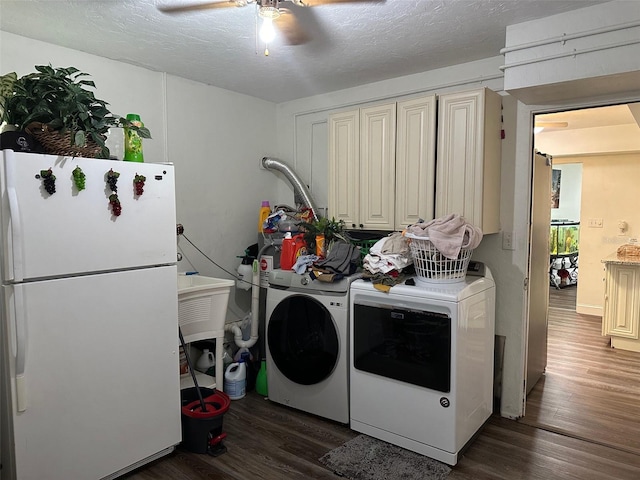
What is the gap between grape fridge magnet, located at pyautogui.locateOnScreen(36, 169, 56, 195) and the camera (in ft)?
6.25

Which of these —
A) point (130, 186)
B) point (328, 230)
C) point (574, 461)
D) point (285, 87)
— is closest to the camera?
point (130, 186)

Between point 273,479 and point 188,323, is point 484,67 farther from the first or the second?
point 273,479

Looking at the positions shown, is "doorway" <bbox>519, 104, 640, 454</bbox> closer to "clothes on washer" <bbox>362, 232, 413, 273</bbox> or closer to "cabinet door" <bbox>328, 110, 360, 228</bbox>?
"clothes on washer" <bbox>362, 232, 413, 273</bbox>

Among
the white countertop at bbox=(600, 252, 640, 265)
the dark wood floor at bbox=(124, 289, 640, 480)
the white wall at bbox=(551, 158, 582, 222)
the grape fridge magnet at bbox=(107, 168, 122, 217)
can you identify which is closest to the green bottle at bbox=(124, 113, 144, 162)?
the grape fridge magnet at bbox=(107, 168, 122, 217)

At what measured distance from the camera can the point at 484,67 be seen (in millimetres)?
2959

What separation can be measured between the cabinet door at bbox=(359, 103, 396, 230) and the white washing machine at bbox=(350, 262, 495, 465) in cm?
59

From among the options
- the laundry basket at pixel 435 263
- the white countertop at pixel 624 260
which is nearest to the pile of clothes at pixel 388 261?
the laundry basket at pixel 435 263

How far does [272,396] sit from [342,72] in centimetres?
253

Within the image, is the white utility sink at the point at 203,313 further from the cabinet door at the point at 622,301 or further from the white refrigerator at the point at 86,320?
the cabinet door at the point at 622,301

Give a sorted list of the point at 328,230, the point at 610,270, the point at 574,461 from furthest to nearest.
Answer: the point at 610,270 < the point at 328,230 < the point at 574,461

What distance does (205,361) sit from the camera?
3320mm

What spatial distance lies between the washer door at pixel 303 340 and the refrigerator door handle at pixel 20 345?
158cm

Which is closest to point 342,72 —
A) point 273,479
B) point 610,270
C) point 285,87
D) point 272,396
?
point 285,87

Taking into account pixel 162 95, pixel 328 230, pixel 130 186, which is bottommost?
pixel 328 230
